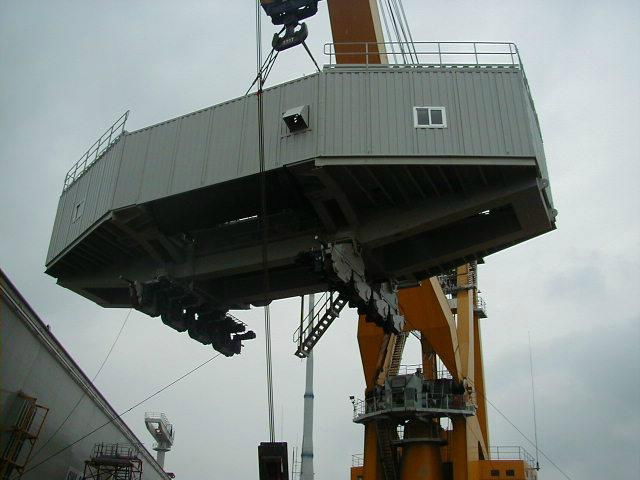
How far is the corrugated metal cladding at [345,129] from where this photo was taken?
1460cm

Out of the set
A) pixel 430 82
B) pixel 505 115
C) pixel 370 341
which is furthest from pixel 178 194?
pixel 370 341

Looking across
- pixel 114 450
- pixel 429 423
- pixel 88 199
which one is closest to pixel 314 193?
pixel 88 199

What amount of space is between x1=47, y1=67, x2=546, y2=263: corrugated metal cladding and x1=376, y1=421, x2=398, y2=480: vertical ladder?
52.0ft

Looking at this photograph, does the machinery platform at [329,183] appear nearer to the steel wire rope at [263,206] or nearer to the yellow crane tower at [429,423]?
the steel wire rope at [263,206]

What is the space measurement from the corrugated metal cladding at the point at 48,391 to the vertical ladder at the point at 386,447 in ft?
34.9

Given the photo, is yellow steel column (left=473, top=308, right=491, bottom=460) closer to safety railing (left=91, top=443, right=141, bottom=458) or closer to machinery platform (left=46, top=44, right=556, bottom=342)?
safety railing (left=91, top=443, right=141, bottom=458)

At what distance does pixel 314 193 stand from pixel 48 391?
9986 millimetres

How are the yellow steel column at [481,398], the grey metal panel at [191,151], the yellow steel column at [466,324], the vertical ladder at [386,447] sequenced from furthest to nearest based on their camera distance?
the yellow steel column at [481,398], the yellow steel column at [466,324], the vertical ladder at [386,447], the grey metal panel at [191,151]

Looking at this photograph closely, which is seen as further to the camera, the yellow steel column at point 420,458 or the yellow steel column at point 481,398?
the yellow steel column at point 481,398

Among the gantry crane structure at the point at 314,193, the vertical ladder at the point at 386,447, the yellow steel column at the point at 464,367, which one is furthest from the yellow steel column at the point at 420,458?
the gantry crane structure at the point at 314,193

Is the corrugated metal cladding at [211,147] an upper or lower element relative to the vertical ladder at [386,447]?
upper

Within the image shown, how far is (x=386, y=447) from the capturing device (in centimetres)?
2848

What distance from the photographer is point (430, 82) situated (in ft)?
50.6

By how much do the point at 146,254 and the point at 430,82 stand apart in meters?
9.08
